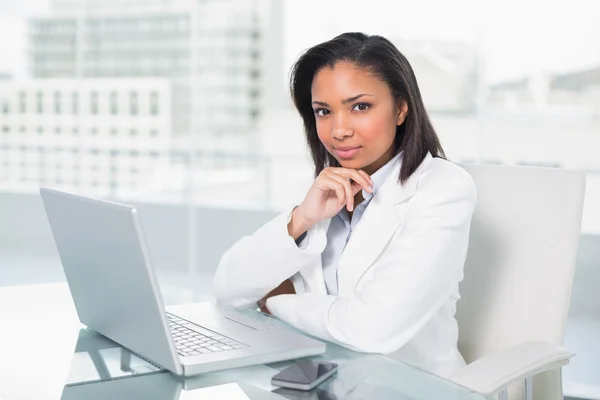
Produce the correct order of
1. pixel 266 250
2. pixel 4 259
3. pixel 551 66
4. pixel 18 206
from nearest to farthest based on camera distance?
pixel 266 250 < pixel 551 66 < pixel 4 259 < pixel 18 206

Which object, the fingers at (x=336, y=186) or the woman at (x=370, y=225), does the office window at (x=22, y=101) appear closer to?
the woman at (x=370, y=225)

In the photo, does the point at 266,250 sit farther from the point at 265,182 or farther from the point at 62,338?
the point at 265,182

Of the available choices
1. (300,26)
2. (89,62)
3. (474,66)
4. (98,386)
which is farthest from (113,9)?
(98,386)

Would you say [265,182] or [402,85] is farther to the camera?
[265,182]

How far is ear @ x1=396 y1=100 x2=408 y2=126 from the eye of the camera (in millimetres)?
1756

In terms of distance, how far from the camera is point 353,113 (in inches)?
66.1

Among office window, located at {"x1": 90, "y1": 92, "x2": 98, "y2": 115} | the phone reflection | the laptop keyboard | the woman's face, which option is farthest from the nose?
office window, located at {"x1": 90, "y1": 92, "x2": 98, "y2": 115}

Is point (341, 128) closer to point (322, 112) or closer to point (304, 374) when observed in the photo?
point (322, 112)

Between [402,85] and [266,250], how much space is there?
0.44 m

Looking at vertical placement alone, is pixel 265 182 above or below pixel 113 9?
below

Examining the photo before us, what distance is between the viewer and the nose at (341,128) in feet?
5.44

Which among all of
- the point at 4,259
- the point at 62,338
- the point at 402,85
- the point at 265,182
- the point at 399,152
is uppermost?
the point at 402,85

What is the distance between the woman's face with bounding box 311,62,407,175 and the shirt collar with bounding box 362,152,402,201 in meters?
0.04

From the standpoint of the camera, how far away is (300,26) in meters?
7.03
